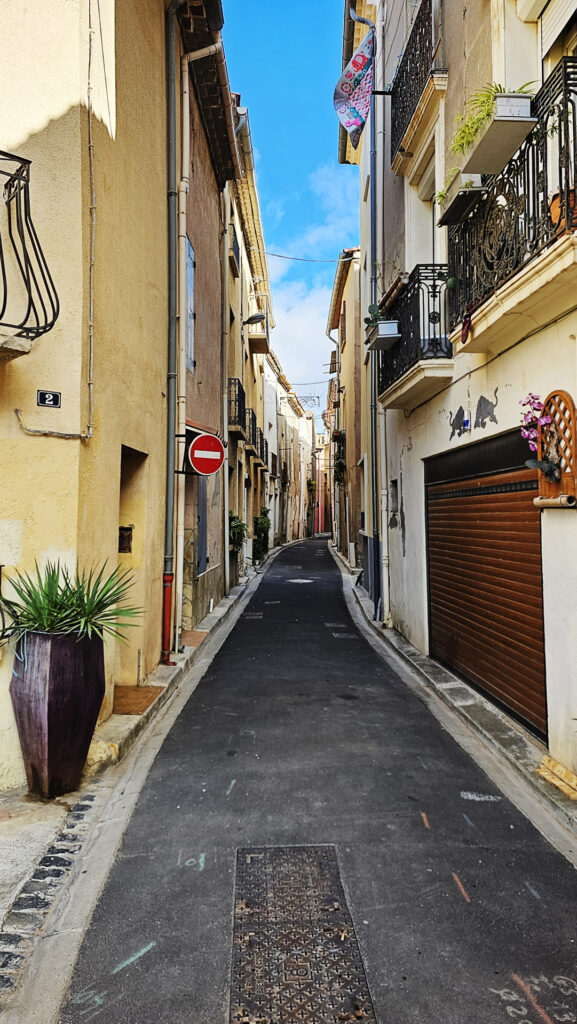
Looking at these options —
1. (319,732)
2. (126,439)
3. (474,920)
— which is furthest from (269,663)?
(474,920)

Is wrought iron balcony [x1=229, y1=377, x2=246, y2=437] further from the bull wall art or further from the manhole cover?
the manhole cover

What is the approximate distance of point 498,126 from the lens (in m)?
4.42

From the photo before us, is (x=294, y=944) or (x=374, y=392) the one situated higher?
(x=374, y=392)

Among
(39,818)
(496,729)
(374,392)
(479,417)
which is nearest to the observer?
(39,818)

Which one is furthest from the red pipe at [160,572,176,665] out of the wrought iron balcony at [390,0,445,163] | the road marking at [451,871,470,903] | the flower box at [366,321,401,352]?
the wrought iron balcony at [390,0,445,163]

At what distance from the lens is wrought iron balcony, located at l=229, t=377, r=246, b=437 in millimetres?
14984

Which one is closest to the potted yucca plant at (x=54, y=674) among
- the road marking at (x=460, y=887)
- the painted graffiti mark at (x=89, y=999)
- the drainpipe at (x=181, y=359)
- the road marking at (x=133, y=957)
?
the road marking at (x=133, y=957)

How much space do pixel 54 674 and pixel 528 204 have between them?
4.71 m

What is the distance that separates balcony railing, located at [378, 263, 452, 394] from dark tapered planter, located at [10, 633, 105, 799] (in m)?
5.17

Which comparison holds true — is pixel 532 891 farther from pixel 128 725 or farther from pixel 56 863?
pixel 128 725

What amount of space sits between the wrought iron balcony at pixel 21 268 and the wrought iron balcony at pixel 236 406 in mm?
10470

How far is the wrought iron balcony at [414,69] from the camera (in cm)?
770

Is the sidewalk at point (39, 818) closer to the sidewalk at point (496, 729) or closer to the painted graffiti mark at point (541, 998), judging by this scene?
the painted graffiti mark at point (541, 998)

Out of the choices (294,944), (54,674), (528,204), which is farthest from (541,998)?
(528,204)
